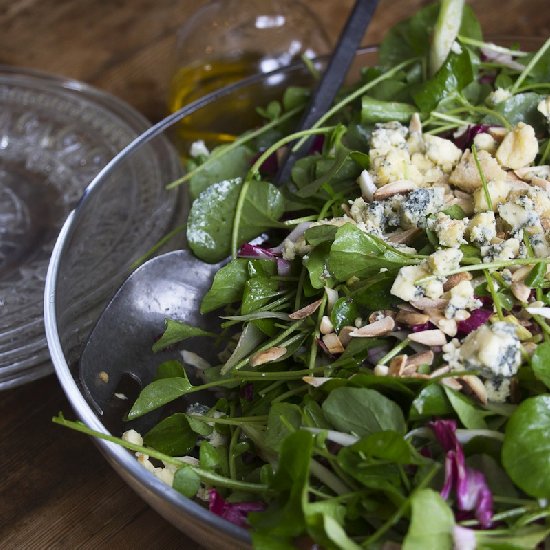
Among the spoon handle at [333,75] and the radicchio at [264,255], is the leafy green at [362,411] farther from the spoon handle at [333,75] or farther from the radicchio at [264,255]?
the spoon handle at [333,75]

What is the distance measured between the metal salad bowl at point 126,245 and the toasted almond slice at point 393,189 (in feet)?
0.71

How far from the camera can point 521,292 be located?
0.64 metres

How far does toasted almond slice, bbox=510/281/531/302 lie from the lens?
64cm

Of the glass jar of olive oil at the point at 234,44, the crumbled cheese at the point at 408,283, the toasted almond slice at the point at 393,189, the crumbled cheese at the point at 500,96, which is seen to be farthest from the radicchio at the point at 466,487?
the glass jar of olive oil at the point at 234,44

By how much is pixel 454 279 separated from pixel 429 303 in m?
0.03

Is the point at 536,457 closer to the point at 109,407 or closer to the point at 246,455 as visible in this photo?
the point at 246,455

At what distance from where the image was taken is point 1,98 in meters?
1.20

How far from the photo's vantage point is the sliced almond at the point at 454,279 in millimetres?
649

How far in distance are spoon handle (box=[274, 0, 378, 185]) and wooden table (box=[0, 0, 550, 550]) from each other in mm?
333

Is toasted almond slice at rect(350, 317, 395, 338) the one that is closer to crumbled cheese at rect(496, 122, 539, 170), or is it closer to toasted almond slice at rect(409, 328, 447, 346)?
toasted almond slice at rect(409, 328, 447, 346)

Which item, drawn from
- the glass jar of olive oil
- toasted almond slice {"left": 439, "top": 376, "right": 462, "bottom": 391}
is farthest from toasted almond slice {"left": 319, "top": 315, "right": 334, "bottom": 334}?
the glass jar of olive oil

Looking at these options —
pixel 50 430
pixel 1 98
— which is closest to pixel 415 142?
pixel 50 430

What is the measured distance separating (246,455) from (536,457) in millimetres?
226

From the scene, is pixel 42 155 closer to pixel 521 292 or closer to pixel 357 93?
pixel 357 93
